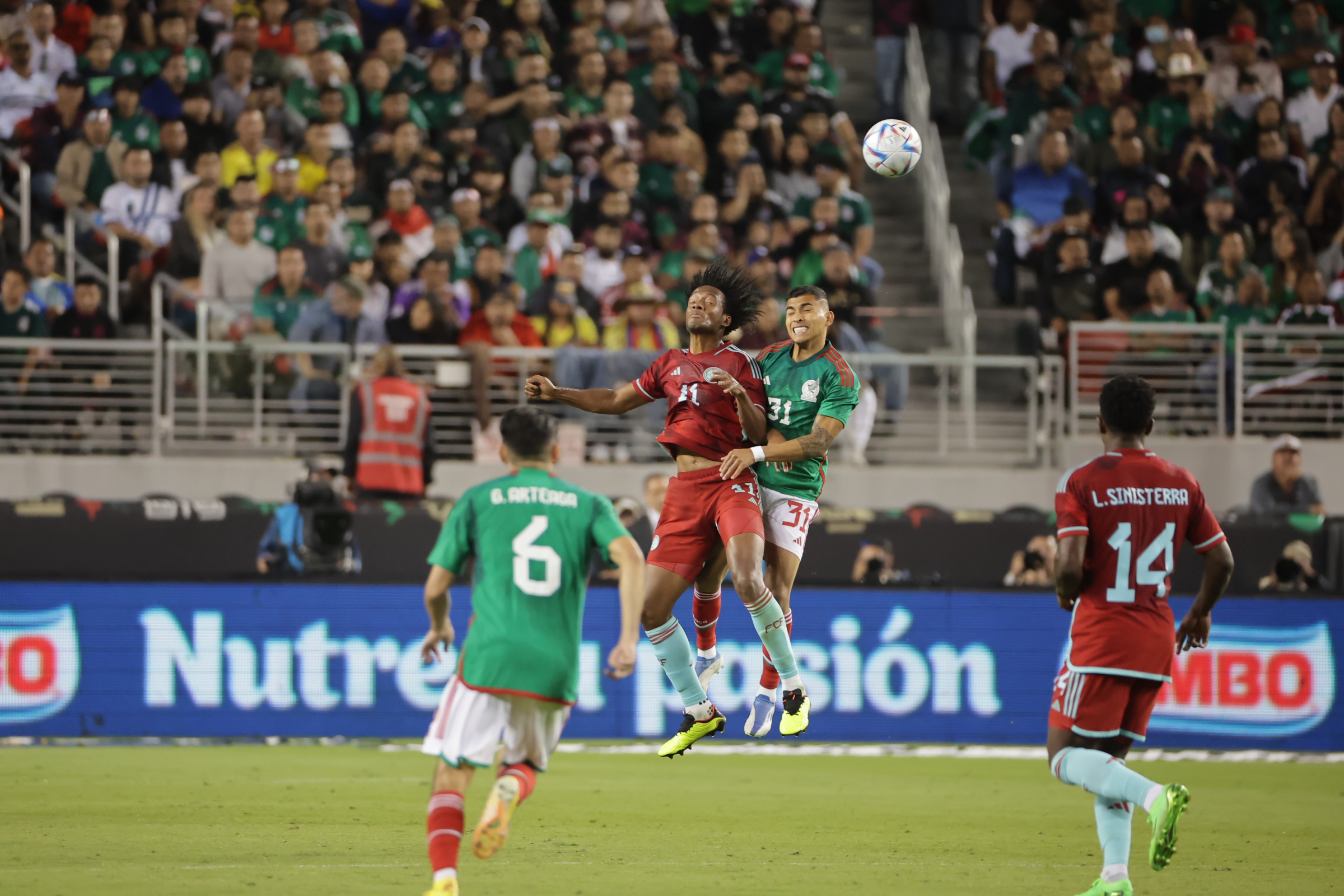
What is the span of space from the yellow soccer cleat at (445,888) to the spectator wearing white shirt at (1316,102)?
56.7 feet

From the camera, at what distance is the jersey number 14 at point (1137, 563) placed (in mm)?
7891


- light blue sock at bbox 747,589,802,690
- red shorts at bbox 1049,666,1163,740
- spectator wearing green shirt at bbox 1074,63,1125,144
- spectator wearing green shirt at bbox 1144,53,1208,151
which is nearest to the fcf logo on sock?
light blue sock at bbox 747,589,802,690

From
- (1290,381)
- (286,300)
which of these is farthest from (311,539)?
(1290,381)

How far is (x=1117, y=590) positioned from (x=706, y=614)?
307 cm

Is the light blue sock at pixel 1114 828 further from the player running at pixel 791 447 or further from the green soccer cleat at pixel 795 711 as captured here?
the player running at pixel 791 447

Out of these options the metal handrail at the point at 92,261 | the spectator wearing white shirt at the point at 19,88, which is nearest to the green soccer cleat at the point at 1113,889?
the metal handrail at the point at 92,261

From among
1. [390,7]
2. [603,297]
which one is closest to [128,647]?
[603,297]

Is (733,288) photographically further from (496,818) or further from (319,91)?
(319,91)

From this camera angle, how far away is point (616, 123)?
19.4 meters

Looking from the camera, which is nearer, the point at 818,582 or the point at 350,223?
the point at 818,582

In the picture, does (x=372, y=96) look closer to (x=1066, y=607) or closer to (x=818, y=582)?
(x=818, y=582)

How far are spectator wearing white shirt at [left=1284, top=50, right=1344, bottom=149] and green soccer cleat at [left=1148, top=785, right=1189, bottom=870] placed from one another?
51.4 ft

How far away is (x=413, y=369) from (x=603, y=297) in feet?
7.23

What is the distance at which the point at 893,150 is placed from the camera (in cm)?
1068
